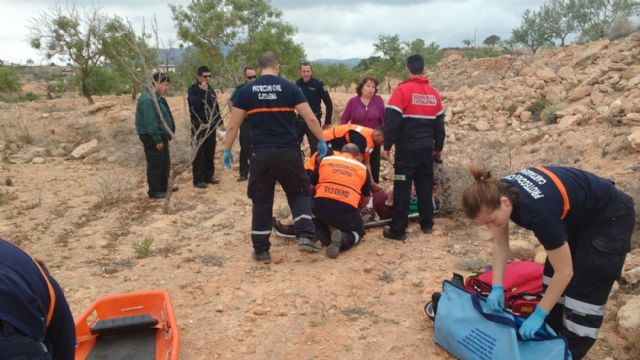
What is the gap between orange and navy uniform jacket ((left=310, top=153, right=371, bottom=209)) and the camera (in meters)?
4.32

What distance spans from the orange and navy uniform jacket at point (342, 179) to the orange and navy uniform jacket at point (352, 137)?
63cm

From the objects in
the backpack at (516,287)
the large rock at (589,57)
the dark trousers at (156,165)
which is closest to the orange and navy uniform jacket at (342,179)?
the backpack at (516,287)

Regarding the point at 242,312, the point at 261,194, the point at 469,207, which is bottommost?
the point at 242,312

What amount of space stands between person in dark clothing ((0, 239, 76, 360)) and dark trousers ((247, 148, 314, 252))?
2503 millimetres

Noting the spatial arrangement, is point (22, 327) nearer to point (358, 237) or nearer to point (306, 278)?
point (306, 278)

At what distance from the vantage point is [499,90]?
11047 mm

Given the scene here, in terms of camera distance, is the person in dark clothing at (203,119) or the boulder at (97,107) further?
the boulder at (97,107)

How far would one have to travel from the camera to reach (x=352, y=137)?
5074mm

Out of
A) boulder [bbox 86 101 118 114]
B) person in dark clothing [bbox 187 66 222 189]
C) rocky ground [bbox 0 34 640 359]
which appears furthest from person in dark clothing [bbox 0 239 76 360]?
boulder [bbox 86 101 118 114]

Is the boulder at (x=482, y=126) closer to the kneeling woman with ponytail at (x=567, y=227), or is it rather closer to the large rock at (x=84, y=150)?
the kneeling woman with ponytail at (x=567, y=227)

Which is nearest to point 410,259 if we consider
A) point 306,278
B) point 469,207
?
point 306,278

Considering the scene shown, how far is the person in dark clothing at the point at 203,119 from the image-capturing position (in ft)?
20.8

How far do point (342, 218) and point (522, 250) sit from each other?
5.10ft

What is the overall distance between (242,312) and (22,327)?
7.03ft
